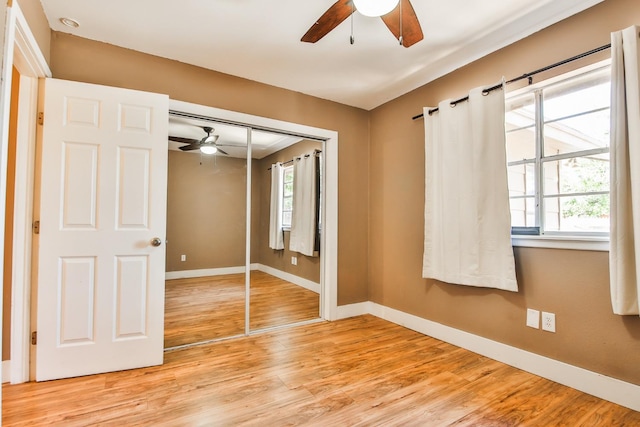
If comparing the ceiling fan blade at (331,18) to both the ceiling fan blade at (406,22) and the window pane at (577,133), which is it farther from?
the window pane at (577,133)

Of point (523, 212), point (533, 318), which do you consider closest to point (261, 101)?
point (523, 212)

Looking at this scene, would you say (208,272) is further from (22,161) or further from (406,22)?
(406,22)

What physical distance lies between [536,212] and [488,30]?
1.39m

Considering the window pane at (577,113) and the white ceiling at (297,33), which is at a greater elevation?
the white ceiling at (297,33)

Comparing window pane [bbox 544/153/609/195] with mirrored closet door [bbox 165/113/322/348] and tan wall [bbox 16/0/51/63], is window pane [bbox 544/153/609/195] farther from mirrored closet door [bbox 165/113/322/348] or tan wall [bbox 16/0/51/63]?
A: tan wall [bbox 16/0/51/63]

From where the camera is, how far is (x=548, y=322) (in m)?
2.20

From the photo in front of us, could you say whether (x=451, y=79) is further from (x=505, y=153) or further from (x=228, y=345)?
(x=228, y=345)

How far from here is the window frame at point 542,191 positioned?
6.71 feet

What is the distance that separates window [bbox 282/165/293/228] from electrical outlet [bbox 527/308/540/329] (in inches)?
96.7

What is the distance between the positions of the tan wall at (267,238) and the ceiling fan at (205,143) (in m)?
0.47

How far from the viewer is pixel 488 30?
2.35 meters

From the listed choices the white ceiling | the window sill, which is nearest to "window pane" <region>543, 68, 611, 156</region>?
the white ceiling

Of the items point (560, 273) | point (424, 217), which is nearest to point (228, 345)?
point (424, 217)

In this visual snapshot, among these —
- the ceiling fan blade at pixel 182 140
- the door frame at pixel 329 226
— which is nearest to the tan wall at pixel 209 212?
the ceiling fan blade at pixel 182 140
